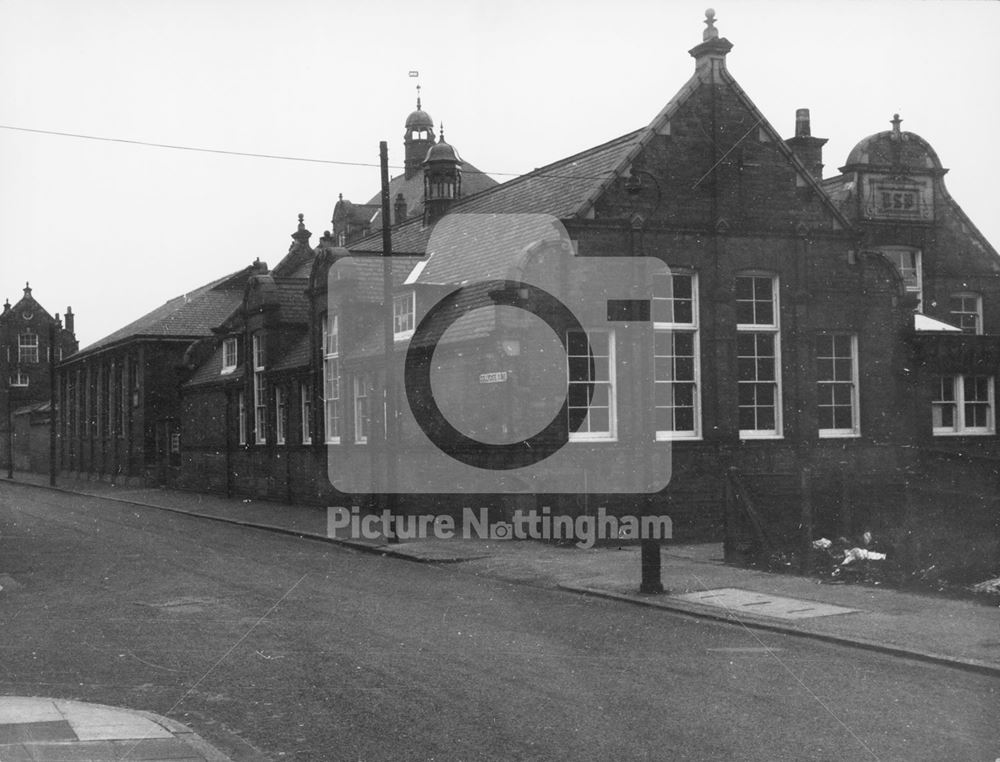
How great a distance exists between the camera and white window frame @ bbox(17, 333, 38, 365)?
76750 mm

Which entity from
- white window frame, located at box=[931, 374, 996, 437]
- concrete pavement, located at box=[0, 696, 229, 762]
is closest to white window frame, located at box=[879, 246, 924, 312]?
white window frame, located at box=[931, 374, 996, 437]

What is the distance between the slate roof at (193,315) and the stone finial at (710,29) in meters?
26.6

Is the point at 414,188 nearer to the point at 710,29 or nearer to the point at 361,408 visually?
the point at 361,408

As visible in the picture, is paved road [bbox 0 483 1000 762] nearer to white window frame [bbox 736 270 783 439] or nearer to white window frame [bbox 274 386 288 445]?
white window frame [bbox 736 270 783 439]

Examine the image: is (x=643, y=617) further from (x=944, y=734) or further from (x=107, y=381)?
(x=107, y=381)

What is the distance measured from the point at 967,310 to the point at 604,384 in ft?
47.0

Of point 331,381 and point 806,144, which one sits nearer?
point 331,381

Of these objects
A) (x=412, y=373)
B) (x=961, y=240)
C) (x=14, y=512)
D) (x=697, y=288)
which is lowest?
(x=14, y=512)

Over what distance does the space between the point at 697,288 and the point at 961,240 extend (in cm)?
1159

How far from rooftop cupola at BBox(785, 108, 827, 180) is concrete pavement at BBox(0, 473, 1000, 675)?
1436 cm

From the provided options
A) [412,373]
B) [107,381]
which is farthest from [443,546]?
[107,381]

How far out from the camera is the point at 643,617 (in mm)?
12219

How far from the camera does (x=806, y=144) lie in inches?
1180

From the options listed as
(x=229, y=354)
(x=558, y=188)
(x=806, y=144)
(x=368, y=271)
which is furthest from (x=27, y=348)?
(x=558, y=188)
